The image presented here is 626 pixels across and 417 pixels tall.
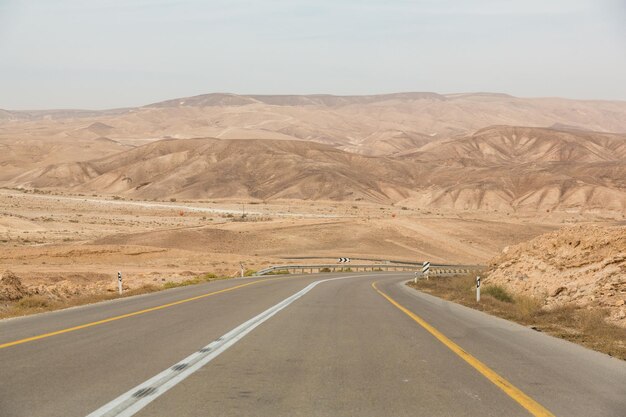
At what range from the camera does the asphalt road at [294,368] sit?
22.8 feet

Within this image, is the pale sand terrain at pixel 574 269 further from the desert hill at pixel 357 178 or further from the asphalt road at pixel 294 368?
the desert hill at pixel 357 178

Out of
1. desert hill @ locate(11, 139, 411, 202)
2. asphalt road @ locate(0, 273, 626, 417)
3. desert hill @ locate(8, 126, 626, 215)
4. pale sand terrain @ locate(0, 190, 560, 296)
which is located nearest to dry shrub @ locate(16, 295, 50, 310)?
asphalt road @ locate(0, 273, 626, 417)

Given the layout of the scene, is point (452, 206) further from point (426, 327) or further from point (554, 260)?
point (426, 327)

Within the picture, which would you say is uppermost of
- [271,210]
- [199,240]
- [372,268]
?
[271,210]

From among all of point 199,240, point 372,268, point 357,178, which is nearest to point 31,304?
point 372,268

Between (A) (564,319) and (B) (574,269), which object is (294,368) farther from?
(B) (574,269)

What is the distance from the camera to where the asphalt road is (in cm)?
696

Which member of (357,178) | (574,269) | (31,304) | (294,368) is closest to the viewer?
(294,368)

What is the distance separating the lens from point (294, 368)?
902 cm

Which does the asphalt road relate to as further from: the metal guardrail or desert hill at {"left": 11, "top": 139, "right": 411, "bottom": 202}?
desert hill at {"left": 11, "top": 139, "right": 411, "bottom": 202}

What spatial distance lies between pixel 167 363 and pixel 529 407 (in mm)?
4781

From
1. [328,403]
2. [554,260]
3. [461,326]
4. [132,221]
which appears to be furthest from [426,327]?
[132,221]

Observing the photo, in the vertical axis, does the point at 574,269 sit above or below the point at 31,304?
above

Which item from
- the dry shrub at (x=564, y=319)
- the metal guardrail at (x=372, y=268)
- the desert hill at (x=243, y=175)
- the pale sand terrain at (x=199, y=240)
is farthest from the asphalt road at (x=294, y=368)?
the desert hill at (x=243, y=175)
